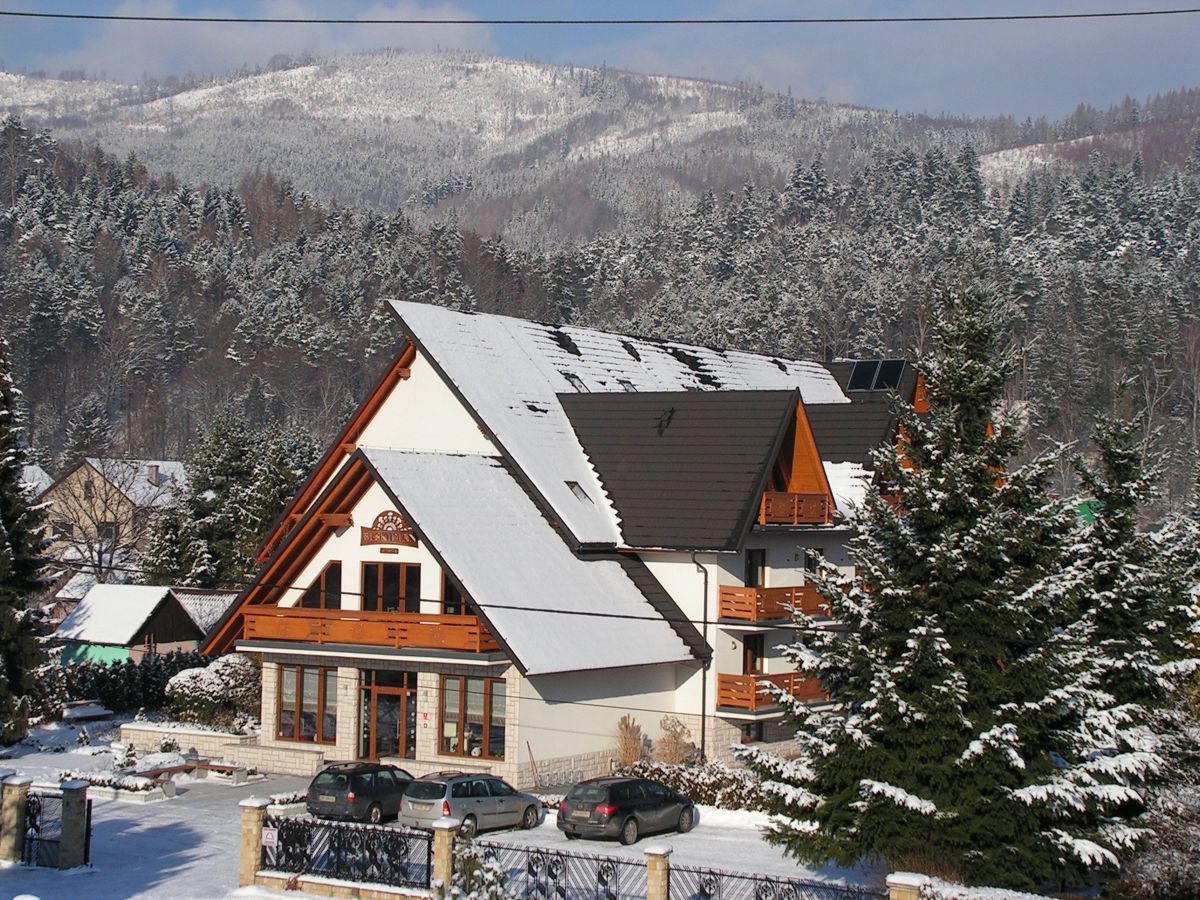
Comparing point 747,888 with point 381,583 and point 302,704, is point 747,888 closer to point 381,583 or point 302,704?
point 381,583

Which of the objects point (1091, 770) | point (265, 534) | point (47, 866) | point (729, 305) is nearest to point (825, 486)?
point (1091, 770)

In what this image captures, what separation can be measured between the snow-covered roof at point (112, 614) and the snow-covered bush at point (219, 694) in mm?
17611

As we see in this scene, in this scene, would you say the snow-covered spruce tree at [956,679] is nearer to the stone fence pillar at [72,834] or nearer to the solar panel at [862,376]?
the stone fence pillar at [72,834]

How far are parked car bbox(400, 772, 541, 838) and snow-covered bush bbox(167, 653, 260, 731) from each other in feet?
43.5

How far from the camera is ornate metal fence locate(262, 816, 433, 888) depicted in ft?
74.7

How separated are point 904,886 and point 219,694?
25114 millimetres

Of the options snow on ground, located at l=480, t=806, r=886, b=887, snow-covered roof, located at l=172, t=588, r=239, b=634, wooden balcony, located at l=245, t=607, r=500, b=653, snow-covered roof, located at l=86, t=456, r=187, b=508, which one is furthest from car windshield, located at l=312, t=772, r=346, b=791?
snow-covered roof, located at l=86, t=456, r=187, b=508

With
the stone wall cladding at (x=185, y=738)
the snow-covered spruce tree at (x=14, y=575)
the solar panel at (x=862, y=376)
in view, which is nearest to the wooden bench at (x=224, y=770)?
the stone wall cladding at (x=185, y=738)

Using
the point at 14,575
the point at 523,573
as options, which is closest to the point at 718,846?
the point at 523,573

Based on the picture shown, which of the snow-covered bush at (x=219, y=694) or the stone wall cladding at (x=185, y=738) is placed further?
the snow-covered bush at (x=219, y=694)

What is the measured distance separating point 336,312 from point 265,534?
82107 mm

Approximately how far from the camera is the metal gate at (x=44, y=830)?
24.9 m

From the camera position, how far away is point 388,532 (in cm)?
3488

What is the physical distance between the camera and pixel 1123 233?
175375mm
